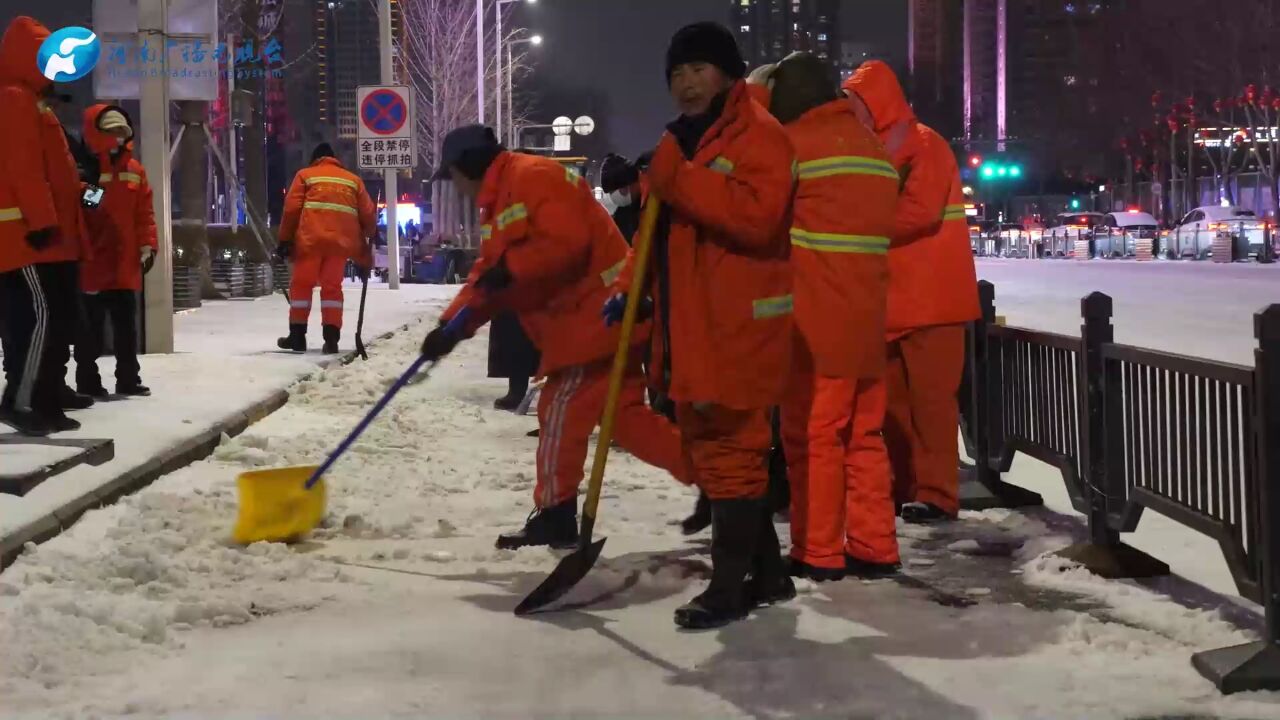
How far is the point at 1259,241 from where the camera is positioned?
138 ft

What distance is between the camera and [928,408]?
6488 millimetres

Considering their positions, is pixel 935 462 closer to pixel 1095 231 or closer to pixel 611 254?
pixel 611 254

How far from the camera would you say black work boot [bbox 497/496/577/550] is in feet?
20.0

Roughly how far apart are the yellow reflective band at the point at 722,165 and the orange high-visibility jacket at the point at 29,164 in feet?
12.6

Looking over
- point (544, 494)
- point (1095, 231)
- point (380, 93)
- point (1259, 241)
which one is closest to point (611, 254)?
point (544, 494)

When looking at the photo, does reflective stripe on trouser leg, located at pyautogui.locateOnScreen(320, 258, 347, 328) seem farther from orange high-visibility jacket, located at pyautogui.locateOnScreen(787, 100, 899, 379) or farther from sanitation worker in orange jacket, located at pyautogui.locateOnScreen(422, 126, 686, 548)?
orange high-visibility jacket, located at pyautogui.locateOnScreen(787, 100, 899, 379)

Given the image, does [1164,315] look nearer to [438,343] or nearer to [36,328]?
[36,328]

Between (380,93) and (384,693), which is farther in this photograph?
(380,93)

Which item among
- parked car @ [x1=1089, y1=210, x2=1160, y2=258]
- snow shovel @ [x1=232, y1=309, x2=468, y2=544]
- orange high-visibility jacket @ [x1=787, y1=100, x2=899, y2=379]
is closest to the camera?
orange high-visibility jacket @ [x1=787, y1=100, x2=899, y2=379]

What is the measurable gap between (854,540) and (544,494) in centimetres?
122

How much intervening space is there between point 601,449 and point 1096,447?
6.00 ft

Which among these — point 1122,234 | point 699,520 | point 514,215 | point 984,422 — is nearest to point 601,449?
point 514,215

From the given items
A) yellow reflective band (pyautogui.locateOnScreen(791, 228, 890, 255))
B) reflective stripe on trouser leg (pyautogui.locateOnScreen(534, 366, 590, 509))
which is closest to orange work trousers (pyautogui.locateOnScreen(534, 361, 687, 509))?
reflective stripe on trouser leg (pyautogui.locateOnScreen(534, 366, 590, 509))

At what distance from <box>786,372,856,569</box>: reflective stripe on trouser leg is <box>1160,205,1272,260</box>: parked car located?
126ft
